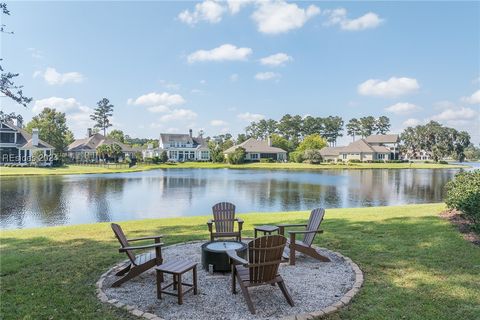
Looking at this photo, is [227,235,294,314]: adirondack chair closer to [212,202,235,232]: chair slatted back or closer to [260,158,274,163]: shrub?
[212,202,235,232]: chair slatted back

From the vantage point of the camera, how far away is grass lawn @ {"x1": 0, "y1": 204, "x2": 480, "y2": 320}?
4.29m

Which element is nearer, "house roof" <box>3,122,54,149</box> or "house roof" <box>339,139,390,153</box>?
"house roof" <box>3,122,54,149</box>

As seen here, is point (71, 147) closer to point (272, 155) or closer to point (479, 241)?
point (272, 155)

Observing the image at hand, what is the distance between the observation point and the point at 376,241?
7418 millimetres

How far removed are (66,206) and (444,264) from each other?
1679cm

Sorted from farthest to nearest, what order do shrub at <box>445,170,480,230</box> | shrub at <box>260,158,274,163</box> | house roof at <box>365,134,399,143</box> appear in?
house roof at <box>365,134,399,143</box>, shrub at <box>260,158,274,163</box>, shrub at <box>445,170,480,230</box>

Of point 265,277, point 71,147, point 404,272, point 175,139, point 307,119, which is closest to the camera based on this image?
point 265,277

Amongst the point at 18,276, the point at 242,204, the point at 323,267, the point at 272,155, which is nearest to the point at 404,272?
the point at 323,267

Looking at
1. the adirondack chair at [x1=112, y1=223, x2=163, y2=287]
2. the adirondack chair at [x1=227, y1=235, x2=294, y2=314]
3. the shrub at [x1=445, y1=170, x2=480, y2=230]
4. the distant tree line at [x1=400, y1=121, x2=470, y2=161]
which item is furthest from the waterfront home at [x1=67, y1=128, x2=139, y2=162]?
the distant tree line at [x1=400, y1=121, x2=470, y2=161]

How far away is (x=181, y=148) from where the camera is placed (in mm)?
72250

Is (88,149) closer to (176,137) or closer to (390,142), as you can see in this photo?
(176,137)

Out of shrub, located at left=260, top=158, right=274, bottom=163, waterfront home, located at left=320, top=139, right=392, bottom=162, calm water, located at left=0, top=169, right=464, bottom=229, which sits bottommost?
calm water, located at left=0, top=169, right=464, bottom=229

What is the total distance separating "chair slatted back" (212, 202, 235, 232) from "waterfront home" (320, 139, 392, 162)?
69.0 meters

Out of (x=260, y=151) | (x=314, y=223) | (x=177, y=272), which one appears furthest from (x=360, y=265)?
(x=260, y=151)
